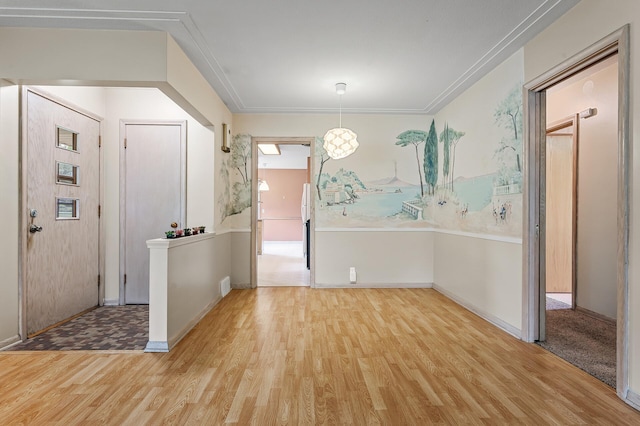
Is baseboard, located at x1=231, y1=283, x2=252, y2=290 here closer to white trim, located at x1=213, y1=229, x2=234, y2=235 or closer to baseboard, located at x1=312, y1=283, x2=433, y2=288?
white trim, located at x1=213, y1=229, x2=234, y2=235

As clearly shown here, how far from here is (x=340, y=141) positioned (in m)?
4.00

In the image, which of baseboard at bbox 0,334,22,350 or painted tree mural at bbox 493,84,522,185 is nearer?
baseboard at bbox 0,334,22,350

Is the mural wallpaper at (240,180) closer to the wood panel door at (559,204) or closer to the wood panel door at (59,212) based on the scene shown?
the wood panel door at (59,212)

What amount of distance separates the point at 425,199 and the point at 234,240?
2.86m

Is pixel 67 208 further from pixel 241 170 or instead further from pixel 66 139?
pixel 241 170

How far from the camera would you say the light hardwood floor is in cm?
183

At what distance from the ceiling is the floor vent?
2405 mm

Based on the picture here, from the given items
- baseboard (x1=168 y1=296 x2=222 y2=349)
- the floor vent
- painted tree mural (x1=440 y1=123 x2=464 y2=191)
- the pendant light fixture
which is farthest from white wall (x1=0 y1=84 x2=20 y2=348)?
painted tree mural (x1=440 y1=123 x2=464 y2=191)

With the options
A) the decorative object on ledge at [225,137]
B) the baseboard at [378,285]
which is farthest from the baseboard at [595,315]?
the decorative object on ledge at [225,137]

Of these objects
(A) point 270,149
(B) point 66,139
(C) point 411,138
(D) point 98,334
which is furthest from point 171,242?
(A) point 270,149

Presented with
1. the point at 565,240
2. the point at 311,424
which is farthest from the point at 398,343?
the point at 565,240

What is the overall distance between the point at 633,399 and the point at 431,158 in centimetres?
357

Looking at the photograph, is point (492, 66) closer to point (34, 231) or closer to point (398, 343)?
point (398, 343)

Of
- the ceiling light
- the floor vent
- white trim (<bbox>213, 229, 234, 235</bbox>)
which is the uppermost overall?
the ceiling light
